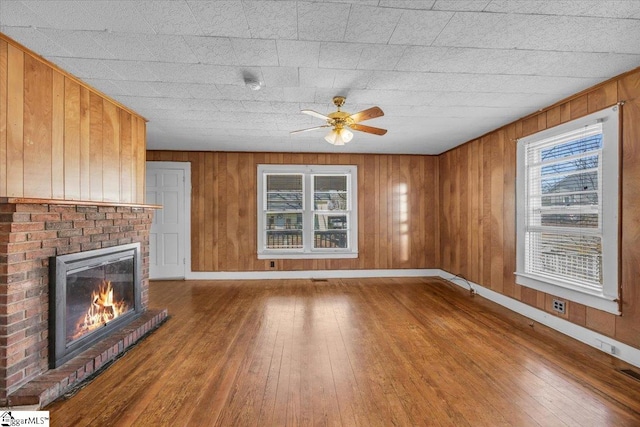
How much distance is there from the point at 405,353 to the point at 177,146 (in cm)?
468

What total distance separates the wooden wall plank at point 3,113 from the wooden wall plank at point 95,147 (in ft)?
2.41

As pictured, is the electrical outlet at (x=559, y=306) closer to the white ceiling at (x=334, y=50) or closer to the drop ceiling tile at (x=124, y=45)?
the white ceiling at (x=334, y=50)

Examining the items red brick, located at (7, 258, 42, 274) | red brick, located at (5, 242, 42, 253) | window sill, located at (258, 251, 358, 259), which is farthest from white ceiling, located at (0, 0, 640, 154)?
window sill, located at (258, 251, 358, 259)

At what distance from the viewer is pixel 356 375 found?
2250 millimetres

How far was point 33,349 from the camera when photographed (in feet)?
6.55

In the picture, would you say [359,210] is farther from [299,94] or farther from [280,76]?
[280,76]

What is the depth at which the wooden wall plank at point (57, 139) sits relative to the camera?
7.48ft

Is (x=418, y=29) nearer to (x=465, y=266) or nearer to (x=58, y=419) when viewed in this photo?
(x=58, y=419)

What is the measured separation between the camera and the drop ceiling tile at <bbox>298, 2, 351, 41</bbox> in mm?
1632

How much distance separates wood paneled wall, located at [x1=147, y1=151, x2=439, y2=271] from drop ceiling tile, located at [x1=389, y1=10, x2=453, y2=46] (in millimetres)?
3696

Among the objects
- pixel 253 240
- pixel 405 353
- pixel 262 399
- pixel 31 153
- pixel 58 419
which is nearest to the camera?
pixel 58 419

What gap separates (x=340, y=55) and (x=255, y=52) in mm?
614

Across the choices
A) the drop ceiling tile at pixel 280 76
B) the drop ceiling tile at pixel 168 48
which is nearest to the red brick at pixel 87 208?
the drop ceiling tile at pixel 168 48

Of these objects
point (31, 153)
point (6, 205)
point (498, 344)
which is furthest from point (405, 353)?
point (31, 153)
